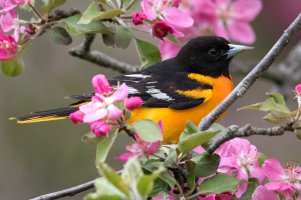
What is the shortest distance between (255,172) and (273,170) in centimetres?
9

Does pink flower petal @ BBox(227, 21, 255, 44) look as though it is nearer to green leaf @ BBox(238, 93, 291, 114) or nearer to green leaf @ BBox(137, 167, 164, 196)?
green leaf @ BBox(238, 93, 291, 114)

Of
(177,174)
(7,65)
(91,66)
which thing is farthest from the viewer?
(91,66)

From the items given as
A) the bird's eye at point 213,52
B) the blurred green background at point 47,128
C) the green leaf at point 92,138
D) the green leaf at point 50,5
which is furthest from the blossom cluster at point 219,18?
the blurred green background at point 47,128

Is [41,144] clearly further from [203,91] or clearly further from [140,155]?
[140,155]

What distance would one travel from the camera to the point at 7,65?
3756 mm

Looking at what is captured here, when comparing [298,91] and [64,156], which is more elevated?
[298,91]

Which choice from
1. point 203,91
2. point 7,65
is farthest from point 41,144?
point 7,65

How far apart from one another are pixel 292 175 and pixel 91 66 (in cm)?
480

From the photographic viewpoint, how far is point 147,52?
3.98 meters

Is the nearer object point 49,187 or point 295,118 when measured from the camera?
point 295,118

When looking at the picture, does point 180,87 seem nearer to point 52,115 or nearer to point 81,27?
point 52,115

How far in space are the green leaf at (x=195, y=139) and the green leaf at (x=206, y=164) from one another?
12 centimetres

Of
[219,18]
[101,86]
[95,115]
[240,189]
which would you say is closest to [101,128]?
[95,115]

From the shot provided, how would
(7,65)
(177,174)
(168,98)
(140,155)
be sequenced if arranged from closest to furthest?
1. (140,155)
2. (177,174)
3. (7,65)
4. (168,98)
